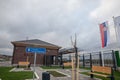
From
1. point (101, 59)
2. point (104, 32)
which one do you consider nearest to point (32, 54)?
point (101, 59)

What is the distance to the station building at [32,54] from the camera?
28.7 metres

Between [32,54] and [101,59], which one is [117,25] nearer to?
[101,59]

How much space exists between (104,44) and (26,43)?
21.7m

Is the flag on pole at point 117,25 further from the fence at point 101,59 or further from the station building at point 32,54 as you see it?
the station building at point 32,54

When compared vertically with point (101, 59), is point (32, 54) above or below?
above

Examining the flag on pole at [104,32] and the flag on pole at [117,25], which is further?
the flag on pole at [104,32]

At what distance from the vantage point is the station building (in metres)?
28.7

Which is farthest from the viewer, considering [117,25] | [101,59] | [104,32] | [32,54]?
[32,54]

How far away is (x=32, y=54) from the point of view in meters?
30.2

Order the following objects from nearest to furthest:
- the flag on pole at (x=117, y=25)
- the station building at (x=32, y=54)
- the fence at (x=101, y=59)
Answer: the flag on pole at (x=117, y=25), the fence at (x=101, y=59), the station building at (x=32, y=54)

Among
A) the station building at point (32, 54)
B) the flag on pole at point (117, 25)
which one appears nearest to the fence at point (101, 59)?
the flag on pole at point (117, 25)

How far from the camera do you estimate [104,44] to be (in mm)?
11438

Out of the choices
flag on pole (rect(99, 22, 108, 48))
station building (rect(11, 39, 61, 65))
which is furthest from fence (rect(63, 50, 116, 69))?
station building (rect(11, 39, 61, 65))

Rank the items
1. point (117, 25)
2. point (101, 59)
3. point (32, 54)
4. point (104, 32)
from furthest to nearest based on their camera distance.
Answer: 1. point (32, 54)
2. point (101, 59)
3. point (104, 32)
4. point (117, 25)
